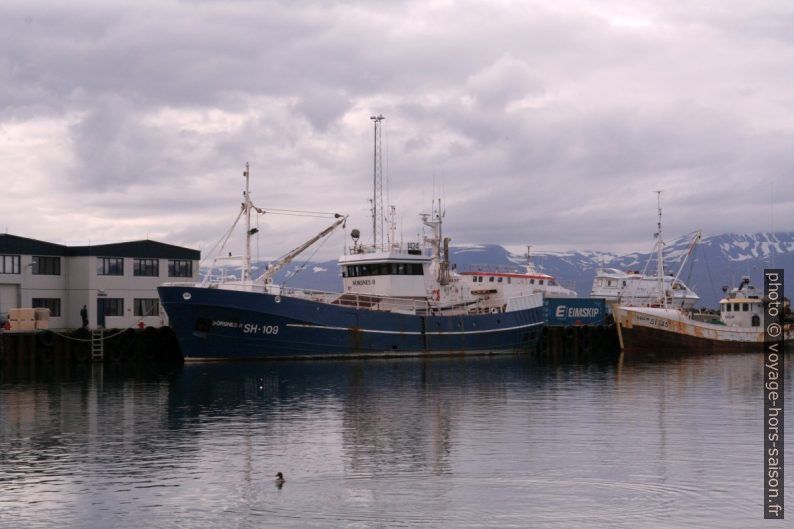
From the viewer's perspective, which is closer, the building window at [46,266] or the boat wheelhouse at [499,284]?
the building window at [46,266]

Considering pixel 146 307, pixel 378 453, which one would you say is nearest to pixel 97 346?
pixel 146 307

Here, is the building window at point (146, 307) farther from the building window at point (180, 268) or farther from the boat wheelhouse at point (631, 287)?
the boat wheelhouse at point (631, 287)

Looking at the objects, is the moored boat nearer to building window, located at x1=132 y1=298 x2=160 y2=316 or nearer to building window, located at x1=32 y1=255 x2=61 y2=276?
building window, located at x1=132 y1=298 x2=160 y2=316

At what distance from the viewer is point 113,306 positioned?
64.9 m

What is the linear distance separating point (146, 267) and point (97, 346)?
10683mm

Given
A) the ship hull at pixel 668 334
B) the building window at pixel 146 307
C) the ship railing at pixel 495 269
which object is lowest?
the ship hull at pixel 668 334

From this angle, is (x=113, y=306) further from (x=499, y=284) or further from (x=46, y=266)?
(x=499, y=284)

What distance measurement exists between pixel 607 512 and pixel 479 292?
49.2m

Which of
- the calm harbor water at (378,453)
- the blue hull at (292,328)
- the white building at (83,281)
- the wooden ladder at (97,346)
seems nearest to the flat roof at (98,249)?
the white building at (83,281)

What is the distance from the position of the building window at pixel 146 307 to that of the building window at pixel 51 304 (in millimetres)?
4436

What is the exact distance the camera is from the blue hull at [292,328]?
173 feet

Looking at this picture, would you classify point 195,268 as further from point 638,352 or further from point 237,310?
point 638,352

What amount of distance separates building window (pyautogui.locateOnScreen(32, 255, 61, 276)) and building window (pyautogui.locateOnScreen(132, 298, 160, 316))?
4.98 meters

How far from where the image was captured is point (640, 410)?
35.6 meters
